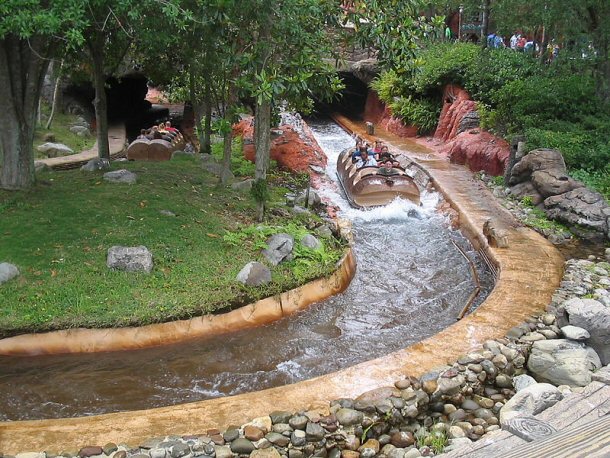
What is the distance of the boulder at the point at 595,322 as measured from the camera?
24.0 ft

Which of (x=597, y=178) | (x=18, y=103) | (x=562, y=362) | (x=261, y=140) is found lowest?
(x=562, y=362)

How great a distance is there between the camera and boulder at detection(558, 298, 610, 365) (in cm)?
731

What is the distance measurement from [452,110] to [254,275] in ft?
52.5

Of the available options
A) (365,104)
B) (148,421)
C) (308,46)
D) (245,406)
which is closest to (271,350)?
(245,406)

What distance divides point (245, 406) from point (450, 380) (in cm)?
233

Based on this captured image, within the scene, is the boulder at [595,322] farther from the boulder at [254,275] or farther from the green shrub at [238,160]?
the green shrub at [238,160]

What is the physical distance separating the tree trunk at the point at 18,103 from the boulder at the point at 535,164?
11.1 metres

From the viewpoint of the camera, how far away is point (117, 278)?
879 centimetres

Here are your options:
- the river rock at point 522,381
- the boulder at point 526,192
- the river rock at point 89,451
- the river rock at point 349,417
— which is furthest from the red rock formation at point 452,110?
the river rock at point 89,451

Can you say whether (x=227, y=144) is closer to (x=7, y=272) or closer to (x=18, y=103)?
(x=18, y=103)

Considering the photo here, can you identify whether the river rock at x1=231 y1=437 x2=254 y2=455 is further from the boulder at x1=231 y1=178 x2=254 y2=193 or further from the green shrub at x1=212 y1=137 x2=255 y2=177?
the green shrub at x1=212 y1=137 x2=255 y2=177

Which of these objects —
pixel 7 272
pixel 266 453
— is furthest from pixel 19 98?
pixel 266 453

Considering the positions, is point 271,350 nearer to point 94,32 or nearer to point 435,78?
point 94,32

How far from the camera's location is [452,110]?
2278cm
